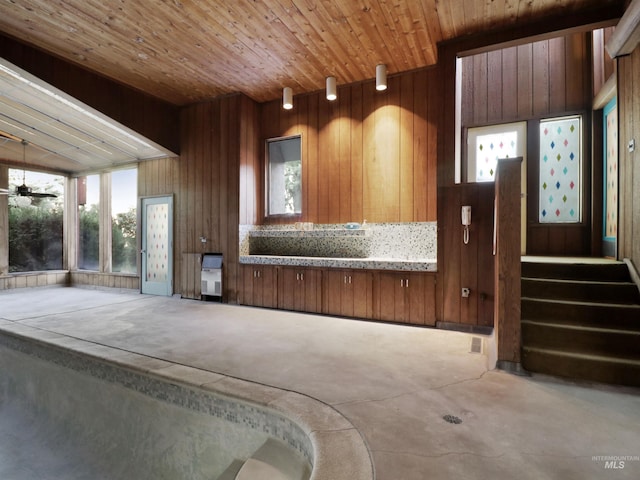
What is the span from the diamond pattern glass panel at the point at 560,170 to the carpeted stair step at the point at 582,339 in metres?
2.51

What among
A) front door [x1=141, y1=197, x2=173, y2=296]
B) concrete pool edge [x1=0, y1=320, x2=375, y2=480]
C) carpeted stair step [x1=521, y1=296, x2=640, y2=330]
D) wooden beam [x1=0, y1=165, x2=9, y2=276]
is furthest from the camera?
wooden beam [x1=0, y1=165, x2=9, y2=276]

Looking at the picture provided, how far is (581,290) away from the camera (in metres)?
3.28

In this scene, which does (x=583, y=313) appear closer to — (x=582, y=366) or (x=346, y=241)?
(x=582, y=366)

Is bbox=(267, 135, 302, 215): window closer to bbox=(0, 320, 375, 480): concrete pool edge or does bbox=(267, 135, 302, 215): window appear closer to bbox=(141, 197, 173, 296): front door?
bbox=(141, 197, 173, 296): front door

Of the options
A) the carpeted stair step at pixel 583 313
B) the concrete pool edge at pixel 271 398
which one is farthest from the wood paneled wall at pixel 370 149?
the concrete pool edge at pixel 271 398

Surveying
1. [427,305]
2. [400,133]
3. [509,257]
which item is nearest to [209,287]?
[427,305]

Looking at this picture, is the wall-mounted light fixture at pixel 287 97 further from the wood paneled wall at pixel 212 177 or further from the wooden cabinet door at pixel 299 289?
the wooden cabinet door at pixel 299 289

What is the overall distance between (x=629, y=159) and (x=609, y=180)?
1282mm

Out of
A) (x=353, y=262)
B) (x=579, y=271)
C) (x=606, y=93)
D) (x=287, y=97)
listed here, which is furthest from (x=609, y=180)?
(x=287, y=97)

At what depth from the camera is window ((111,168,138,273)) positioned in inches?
287

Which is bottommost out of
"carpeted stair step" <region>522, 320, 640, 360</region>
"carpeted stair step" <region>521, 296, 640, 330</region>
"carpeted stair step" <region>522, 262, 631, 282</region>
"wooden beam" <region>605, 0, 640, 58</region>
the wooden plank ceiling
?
"carpeted stair step" <region>522, 320, 640, 360</region>

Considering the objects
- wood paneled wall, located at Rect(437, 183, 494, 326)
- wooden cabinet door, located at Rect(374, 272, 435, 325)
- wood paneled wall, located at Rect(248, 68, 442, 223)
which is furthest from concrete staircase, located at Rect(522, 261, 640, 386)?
wood paneled wall, located at Rect(248, 68, 442, 223)

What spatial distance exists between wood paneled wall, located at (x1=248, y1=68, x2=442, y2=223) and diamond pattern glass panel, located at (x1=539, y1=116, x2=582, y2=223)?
1.70 meters

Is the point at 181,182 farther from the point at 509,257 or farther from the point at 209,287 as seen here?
the point at 509,257
